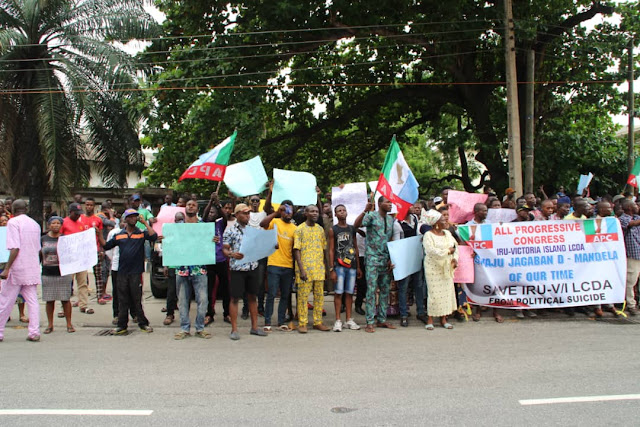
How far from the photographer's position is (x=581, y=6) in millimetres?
16016

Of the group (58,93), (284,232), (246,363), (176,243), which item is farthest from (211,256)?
(58,93)

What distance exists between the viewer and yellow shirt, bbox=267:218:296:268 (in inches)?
307

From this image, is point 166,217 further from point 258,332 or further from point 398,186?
point 398,186

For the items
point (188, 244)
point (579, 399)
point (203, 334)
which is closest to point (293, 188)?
point (188, 244)

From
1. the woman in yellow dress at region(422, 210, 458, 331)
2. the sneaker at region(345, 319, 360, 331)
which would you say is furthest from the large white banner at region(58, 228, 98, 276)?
the woman in yellow dress at region(422, 210, 458, 331)

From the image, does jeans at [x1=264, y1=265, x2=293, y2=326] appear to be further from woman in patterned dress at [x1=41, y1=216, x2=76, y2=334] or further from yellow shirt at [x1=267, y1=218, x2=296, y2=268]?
woman in patterned dress at [x1=41, y1=216, x2=76, y2=334]

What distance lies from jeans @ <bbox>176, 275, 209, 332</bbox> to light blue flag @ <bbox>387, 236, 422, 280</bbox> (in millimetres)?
2796

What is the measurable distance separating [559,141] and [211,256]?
12155 mm

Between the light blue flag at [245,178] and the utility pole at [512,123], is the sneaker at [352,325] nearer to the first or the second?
the light blue flag at [245,178]

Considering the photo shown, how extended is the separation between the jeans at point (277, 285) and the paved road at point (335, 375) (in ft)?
1.15

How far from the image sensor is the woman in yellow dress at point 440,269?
7.80 meters

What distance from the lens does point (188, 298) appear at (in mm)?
7504

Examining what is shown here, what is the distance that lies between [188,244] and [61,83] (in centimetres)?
1070

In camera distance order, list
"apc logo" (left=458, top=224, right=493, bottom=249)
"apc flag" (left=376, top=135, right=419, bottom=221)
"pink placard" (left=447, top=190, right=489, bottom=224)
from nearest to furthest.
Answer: "apc flag" (left=376, top=135, right=419, bottom=221), "apc logo" (left=458, top=224, right=493, bottom=249), "pink placard" (left=447, top=190, right=489, bottom=224)
